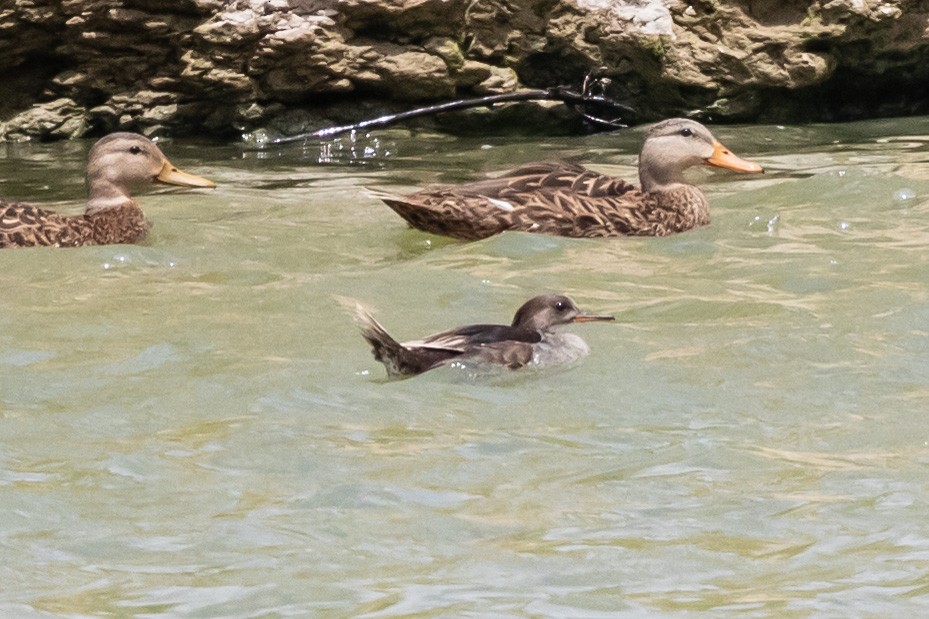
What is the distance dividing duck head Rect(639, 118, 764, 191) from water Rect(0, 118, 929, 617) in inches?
19.0

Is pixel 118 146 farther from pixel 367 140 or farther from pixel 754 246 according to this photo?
pixel 754 246

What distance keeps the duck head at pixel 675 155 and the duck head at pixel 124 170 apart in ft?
8.47

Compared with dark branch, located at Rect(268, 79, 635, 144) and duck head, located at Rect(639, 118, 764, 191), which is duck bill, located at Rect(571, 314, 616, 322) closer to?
duck head, located at Rect(639, 118, 764, 191)

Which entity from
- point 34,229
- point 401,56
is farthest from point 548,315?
point 401,56

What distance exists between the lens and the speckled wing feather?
30.0ft

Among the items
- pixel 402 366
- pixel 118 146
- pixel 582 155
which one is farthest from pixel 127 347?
pixel 582 155

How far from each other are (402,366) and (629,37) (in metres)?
6.45

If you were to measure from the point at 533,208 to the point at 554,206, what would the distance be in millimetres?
124

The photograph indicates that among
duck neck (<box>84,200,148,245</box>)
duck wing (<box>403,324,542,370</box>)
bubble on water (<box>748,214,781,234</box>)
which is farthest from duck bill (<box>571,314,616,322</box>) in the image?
duck neck (<box>84,200,148,245</box>)

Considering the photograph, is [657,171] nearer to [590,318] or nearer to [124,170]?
[124,170]

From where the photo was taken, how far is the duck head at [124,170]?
9.75 metres

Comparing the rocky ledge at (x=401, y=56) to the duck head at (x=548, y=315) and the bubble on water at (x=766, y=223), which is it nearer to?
the bubble on water at (x=766, y=223)

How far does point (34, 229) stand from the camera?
8852 mm

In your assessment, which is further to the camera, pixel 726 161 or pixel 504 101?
pixel 504 101
